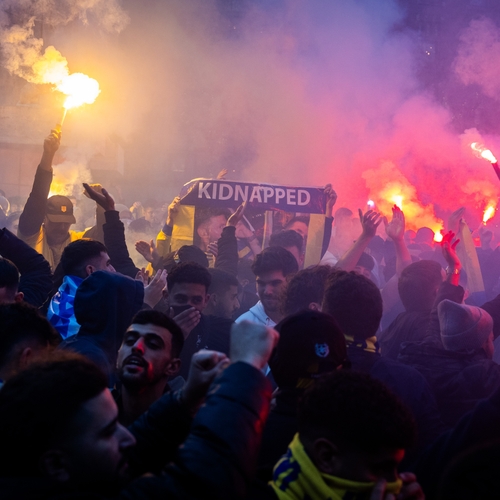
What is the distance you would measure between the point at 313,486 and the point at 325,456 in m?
0.09

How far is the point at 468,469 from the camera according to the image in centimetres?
156

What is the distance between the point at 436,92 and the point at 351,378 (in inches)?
686

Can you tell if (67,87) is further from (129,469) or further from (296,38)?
(296,38)

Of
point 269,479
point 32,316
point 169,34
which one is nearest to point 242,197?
point 32,316

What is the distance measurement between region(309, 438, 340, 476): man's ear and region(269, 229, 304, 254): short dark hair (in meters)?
3.34

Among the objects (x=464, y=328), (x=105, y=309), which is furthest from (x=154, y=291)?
(x=464, y=328)

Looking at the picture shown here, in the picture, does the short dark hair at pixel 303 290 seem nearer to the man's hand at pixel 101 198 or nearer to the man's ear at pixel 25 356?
the man's ear at pixel 25 356

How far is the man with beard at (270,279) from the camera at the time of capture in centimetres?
377

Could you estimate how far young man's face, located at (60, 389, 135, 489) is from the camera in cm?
132

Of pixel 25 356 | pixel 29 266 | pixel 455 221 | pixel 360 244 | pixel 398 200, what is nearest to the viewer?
pixel 25 356

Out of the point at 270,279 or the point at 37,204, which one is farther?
the point at 37,204

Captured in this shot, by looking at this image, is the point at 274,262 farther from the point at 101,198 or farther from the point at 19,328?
the point at 19,328

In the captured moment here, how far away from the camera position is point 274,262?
155 inches

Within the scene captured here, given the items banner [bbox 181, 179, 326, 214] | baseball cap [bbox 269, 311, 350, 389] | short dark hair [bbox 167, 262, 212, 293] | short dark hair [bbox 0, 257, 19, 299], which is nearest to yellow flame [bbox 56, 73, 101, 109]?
banner [bbox 181, 179, 326, 214]
